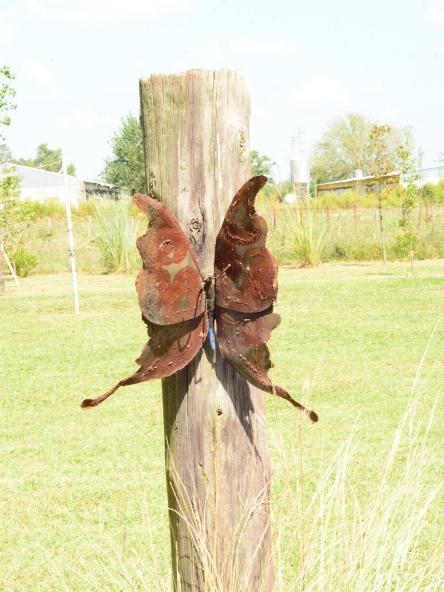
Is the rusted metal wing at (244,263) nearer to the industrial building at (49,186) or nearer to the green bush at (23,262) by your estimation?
the green bush at (23,262)

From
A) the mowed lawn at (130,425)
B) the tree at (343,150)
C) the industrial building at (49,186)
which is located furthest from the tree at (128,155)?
the mowed lawn at (130,425)

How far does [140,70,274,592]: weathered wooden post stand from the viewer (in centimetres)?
199

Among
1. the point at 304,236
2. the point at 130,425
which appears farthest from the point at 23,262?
the point at 130,425

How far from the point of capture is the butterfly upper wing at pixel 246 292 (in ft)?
6.44

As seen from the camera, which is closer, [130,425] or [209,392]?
[209,392]

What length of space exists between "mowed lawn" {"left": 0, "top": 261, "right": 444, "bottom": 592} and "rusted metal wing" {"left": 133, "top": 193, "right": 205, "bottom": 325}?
41cm

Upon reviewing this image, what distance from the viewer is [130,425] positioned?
5.71 m

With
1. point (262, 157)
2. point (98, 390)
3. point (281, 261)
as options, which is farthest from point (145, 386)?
point (262, 157)

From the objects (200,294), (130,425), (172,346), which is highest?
(200,294)

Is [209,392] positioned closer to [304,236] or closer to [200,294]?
[200,294]

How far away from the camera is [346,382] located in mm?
6781

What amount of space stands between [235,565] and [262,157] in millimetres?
58672

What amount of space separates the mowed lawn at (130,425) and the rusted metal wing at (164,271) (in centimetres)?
41

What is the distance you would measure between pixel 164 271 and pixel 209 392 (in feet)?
1.05
